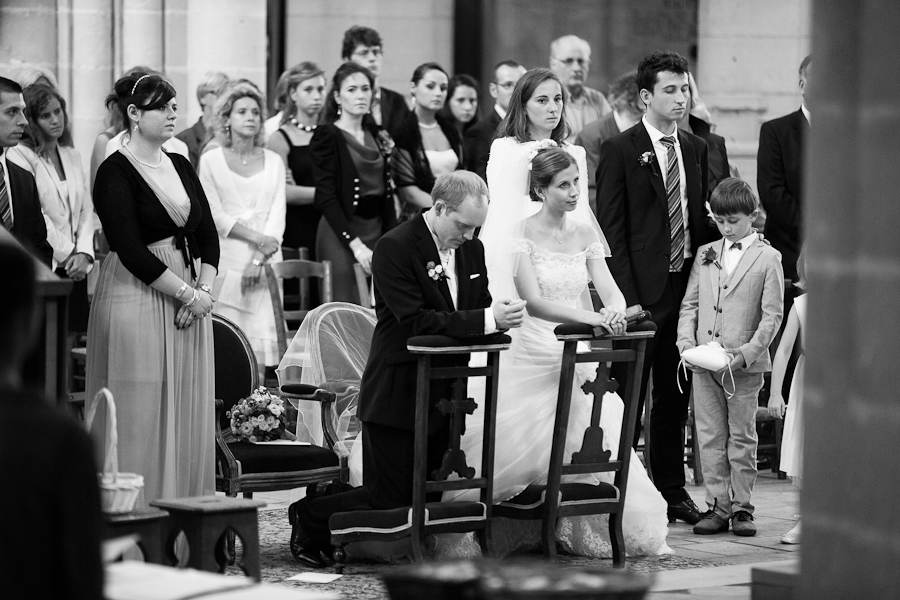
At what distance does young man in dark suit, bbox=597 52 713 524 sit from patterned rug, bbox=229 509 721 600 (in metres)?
0.93

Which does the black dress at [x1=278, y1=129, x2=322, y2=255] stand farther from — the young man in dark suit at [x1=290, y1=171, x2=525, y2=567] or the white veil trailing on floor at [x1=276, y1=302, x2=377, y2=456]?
the young man in dark suit at [x1=290, y1=171, x2=525, y2=567]

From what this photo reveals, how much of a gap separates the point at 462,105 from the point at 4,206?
3747 mm

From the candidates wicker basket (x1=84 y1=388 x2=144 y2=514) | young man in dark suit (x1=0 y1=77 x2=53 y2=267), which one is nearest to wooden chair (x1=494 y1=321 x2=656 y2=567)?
wicker basket (x1=84 y1=388 x2=144 y2=514)

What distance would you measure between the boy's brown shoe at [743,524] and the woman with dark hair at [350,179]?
8.98 ft

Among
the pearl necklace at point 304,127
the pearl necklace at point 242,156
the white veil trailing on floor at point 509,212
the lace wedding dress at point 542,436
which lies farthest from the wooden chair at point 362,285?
the lace wedding dress at point 542,436

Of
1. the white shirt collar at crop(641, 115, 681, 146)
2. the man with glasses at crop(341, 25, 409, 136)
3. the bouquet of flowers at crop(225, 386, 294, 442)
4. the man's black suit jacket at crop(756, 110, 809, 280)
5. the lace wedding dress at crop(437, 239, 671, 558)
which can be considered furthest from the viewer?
the man with glasses at crop(341, 25, 409, 136)

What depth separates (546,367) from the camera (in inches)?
239

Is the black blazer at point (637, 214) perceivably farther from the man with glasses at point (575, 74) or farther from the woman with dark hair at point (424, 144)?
the man with glasses at point (575, 74)

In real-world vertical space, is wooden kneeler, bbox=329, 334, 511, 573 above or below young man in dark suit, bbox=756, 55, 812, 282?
below

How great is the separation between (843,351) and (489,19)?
9.44 meters

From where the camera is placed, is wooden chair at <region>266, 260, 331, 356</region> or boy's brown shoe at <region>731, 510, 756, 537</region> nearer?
boy's brown shoe at <region>731, 510, 756, 537</region>

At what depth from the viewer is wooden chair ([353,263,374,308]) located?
8.07 m

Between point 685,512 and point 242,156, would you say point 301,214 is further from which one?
point 685,512

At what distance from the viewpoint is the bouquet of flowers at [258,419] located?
611 cm
